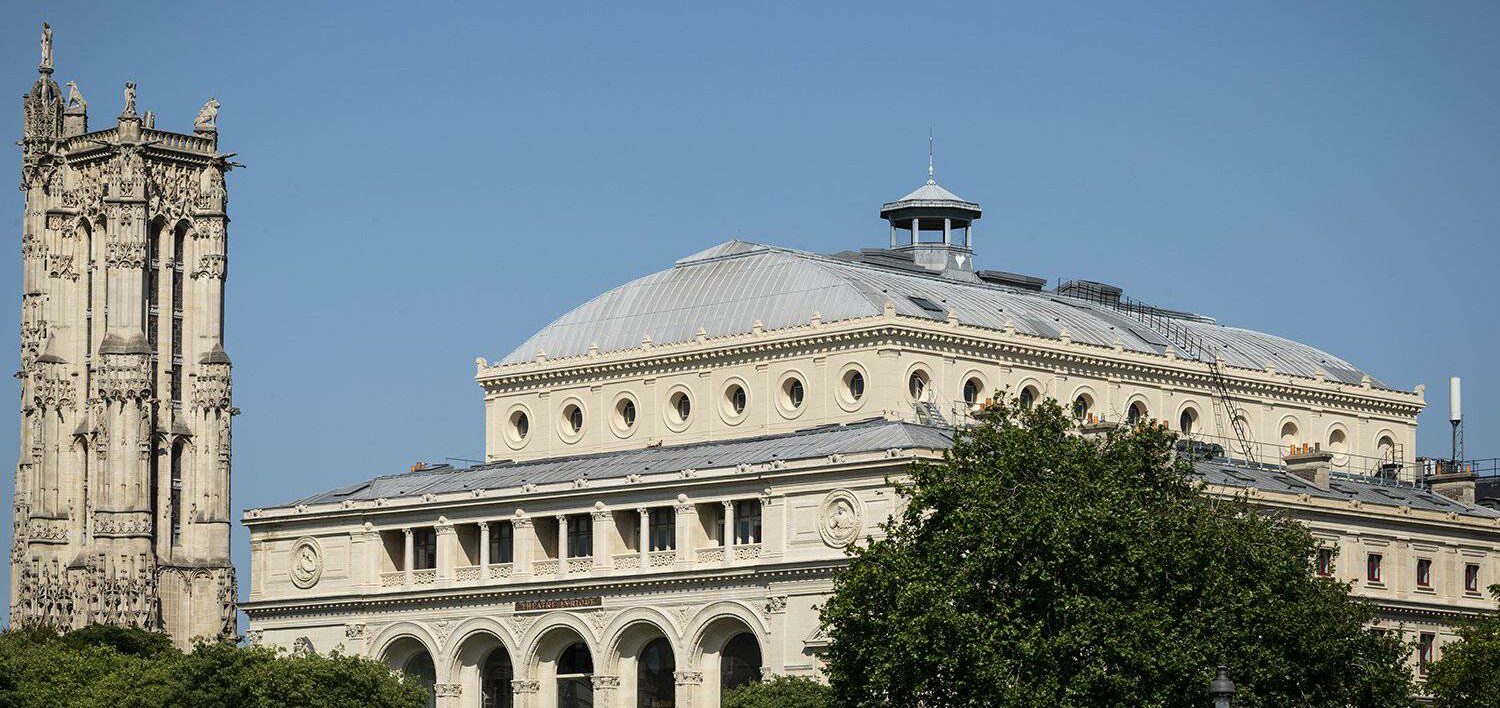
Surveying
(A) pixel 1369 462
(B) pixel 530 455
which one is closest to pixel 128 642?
(B) pixel 530 455

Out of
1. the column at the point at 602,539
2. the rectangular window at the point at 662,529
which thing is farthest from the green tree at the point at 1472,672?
the column at the point at 602,539

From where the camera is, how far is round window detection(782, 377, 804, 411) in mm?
170500

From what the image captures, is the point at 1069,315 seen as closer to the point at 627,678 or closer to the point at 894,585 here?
the point at 627,678

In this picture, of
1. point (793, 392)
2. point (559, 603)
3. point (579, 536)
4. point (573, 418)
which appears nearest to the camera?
point (559, 603)

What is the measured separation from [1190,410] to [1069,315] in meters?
8.67

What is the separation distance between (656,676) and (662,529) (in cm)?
732

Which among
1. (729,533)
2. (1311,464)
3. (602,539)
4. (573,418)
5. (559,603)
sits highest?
(573,418)

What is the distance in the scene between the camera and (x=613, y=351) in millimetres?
180250

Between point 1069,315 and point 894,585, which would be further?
point 1069,315

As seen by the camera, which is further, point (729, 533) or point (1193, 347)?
point (1193, 347)

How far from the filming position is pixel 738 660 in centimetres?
15750

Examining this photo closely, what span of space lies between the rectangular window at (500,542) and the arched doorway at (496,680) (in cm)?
473

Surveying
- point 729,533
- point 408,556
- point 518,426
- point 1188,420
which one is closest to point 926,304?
point 1188,420

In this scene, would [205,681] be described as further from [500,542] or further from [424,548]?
[424,548]
